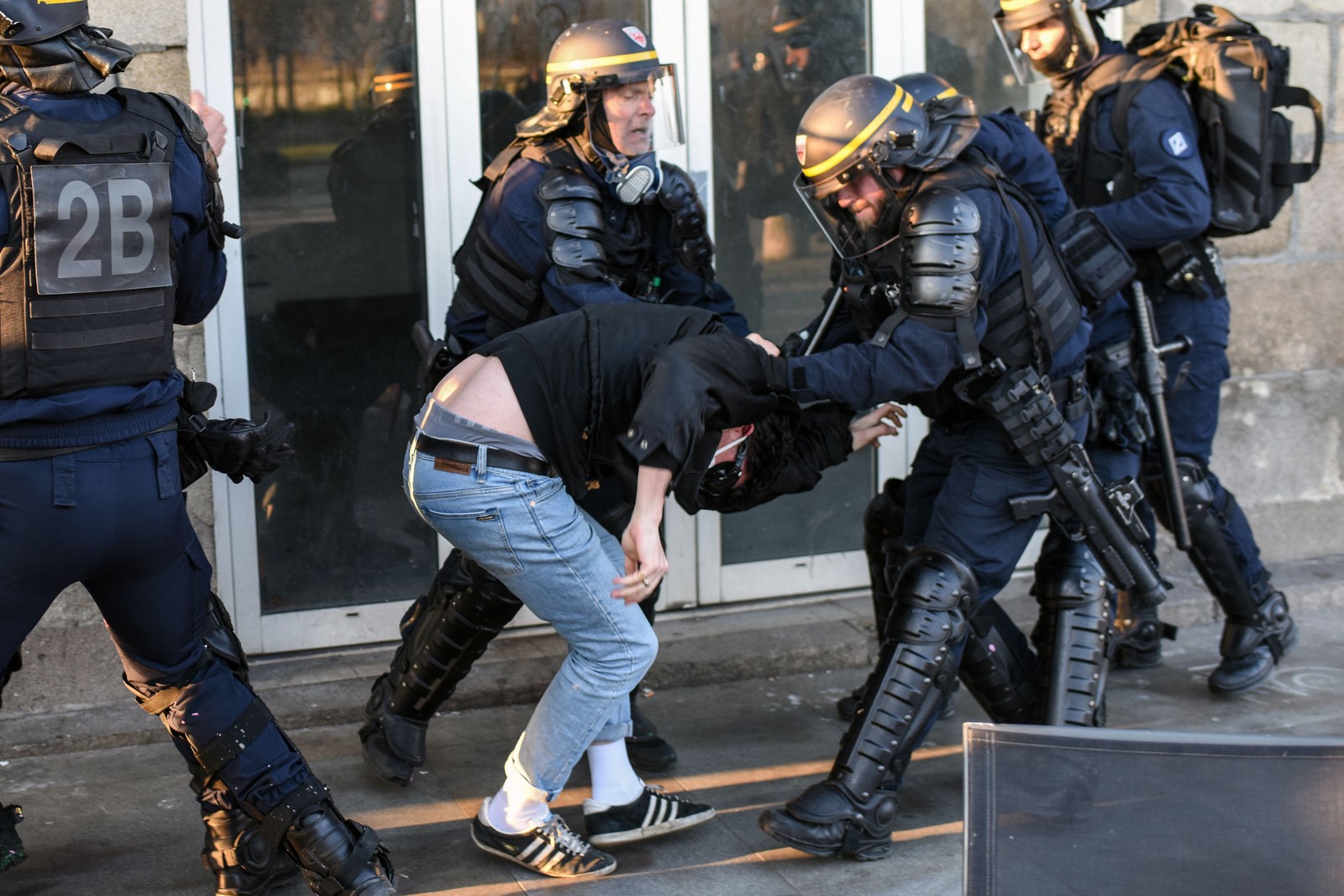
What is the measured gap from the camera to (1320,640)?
5.09 meters

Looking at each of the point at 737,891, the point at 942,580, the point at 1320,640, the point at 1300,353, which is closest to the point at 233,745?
the point at 737,891

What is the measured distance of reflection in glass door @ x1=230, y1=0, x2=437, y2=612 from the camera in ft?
14.6

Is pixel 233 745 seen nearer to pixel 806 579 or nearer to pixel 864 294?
pixel 864 294

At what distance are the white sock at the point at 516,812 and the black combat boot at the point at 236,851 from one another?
18.7 inches

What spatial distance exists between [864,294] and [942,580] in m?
0.70

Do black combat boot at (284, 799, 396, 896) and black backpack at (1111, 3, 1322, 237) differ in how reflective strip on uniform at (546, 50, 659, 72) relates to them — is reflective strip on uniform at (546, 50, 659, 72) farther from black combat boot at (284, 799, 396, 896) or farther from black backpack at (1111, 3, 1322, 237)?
black combat boot at (284, 799, 396, 896)

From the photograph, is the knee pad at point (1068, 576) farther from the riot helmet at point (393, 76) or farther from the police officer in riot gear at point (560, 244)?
the riot helmet at point (393, 76)

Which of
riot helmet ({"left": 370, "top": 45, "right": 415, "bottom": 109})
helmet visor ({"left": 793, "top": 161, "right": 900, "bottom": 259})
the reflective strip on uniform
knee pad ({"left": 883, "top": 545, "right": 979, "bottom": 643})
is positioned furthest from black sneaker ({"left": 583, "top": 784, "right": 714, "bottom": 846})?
riot helmet ({"left": 370, "top": 45, "right": 415, "bottom": 109})

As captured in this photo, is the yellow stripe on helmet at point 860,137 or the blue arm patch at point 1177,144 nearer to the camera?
the yellow stripe on helmet at point 860,137

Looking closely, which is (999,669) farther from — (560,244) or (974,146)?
(560,244)

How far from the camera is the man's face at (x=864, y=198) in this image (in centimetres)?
334

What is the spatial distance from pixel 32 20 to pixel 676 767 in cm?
246

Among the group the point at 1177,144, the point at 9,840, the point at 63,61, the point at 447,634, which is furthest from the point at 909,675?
the point at 63,61

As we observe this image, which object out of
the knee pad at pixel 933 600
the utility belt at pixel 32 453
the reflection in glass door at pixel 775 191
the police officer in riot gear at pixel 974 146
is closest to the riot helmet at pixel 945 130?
the police officer in riot gear at pixel 974 146
